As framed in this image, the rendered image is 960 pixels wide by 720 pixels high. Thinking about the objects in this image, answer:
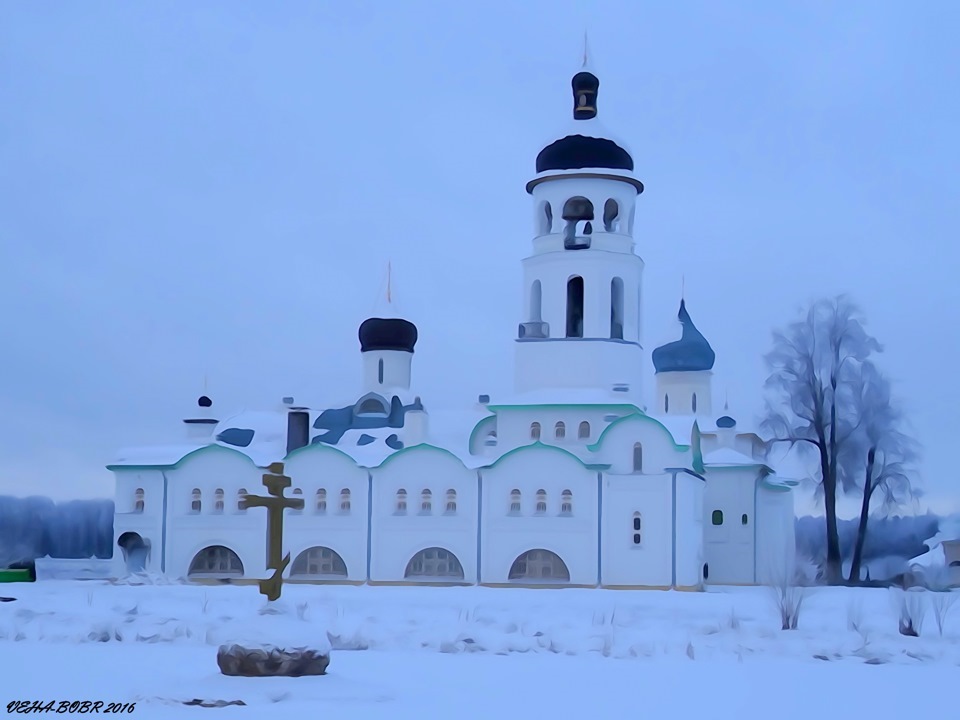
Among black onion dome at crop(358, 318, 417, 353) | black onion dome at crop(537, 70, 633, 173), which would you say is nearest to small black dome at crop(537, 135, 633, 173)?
black onion dome at crop(537, 70, 633, 173)

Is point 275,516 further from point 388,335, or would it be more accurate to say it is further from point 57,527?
point 57,527

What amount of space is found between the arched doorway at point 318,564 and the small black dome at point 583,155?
11.5m

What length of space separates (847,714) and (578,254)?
24.8 m

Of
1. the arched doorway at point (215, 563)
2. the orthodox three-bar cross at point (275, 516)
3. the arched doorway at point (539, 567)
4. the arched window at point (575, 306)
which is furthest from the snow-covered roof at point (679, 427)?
the orthodox three-bar cross at point (275, 516)

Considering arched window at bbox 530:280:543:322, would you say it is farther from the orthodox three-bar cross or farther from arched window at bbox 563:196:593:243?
the orthodox three-bar cross

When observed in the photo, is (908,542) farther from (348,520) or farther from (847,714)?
(847,714)

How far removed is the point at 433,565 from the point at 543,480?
3.57 metres

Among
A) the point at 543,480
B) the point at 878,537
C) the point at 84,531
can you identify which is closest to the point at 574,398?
→ the point at 543,480

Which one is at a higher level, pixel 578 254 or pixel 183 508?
pixel 578 254

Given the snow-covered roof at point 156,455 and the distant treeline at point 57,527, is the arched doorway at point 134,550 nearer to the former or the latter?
the snow-covered roof at point 156,455

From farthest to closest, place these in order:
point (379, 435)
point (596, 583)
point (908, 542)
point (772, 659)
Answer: point (908, 542), point (379, 435), point (596, 583), point (772, 659)

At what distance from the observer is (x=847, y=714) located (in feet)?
45.1

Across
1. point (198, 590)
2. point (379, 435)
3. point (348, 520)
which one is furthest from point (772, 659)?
point (379, 435)

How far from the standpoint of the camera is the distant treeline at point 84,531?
2416 inches
